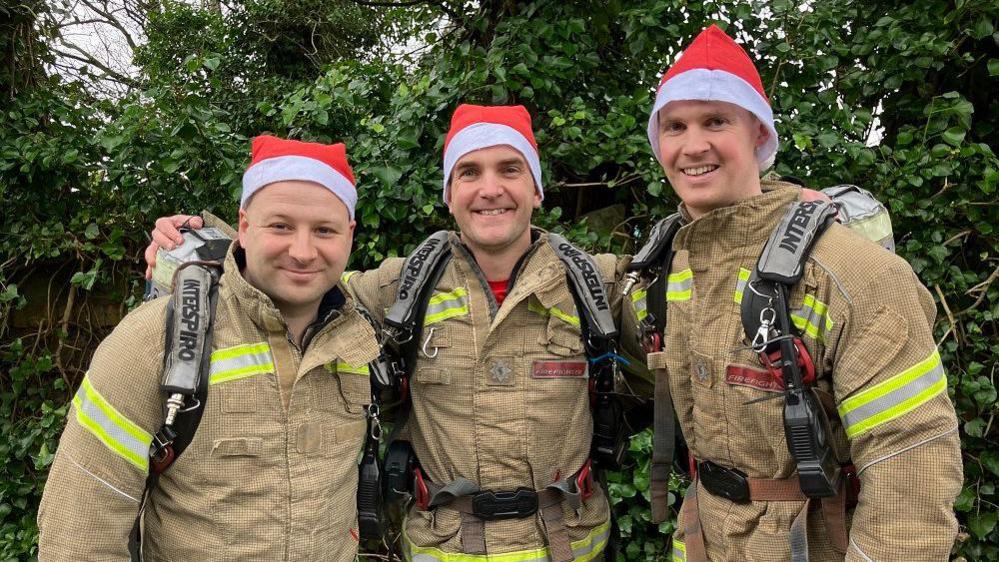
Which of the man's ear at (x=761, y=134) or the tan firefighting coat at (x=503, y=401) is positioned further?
the tan firefighting coat at (x=503, y=401)

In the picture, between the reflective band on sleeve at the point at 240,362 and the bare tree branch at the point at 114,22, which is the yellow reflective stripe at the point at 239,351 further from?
the bare tree branch at the point at 114,22

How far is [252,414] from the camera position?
6.59 ft

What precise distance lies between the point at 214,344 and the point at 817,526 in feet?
5.76

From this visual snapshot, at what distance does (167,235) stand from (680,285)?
1702 mm

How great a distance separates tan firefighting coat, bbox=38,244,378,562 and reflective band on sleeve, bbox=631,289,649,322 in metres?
0.90

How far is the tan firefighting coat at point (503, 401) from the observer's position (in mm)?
2559

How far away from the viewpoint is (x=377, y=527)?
2.41 m

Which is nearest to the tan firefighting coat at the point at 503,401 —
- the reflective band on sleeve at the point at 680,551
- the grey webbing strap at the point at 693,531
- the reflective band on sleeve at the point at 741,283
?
the reflective band on sleeve at the point at 680,551

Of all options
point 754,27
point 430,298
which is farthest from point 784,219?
point 754,27

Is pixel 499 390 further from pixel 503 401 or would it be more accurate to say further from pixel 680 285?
pixel 680 285

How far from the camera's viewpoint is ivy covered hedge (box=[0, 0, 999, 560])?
3.70 m

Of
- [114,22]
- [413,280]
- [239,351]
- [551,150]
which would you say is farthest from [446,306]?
[114,22]

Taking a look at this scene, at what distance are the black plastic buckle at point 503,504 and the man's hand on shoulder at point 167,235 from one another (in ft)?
4.42

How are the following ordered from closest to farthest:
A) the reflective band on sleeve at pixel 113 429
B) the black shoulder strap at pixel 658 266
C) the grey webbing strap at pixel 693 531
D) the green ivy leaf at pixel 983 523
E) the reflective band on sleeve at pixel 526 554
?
the reflective band on sleeve at pixel 113 429 → the grey webbing strap at pixel 693 531 → the black shoulder strap at pixel 658 266 → the reflective band on sleeve at pixel 526 554 → the green ivy leaf at pixel 983 523
